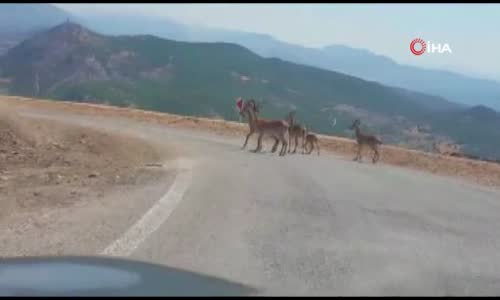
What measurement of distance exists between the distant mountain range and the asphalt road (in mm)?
109433

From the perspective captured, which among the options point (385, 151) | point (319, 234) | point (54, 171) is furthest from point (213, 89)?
point (319, 234)

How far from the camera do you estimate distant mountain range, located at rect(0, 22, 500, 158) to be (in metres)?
140

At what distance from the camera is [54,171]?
571 inches

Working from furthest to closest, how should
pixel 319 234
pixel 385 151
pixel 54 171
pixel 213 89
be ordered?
pixel 213 89, pixel 385 151, pixel 54 171, pixel 319 234

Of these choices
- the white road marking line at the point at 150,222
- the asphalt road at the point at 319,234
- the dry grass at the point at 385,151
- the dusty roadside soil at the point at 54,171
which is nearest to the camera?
the asphalt road at the point at 319,234

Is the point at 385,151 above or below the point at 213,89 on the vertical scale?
above

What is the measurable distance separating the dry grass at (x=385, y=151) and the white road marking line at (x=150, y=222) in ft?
35.4

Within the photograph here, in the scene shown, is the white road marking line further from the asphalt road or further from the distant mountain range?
the distant mountain range

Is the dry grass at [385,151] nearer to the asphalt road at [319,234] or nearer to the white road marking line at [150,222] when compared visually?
the asphalt road at [319,234]

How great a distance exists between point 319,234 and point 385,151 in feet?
61.8

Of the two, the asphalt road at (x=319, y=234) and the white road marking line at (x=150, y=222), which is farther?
the white road marking line at (x=150, y=222)

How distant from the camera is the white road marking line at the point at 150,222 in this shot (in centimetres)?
788

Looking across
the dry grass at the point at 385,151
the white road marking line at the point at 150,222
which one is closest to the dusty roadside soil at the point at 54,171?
the white road marking line at the point at 150,222

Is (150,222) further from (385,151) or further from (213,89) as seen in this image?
(213,89)
